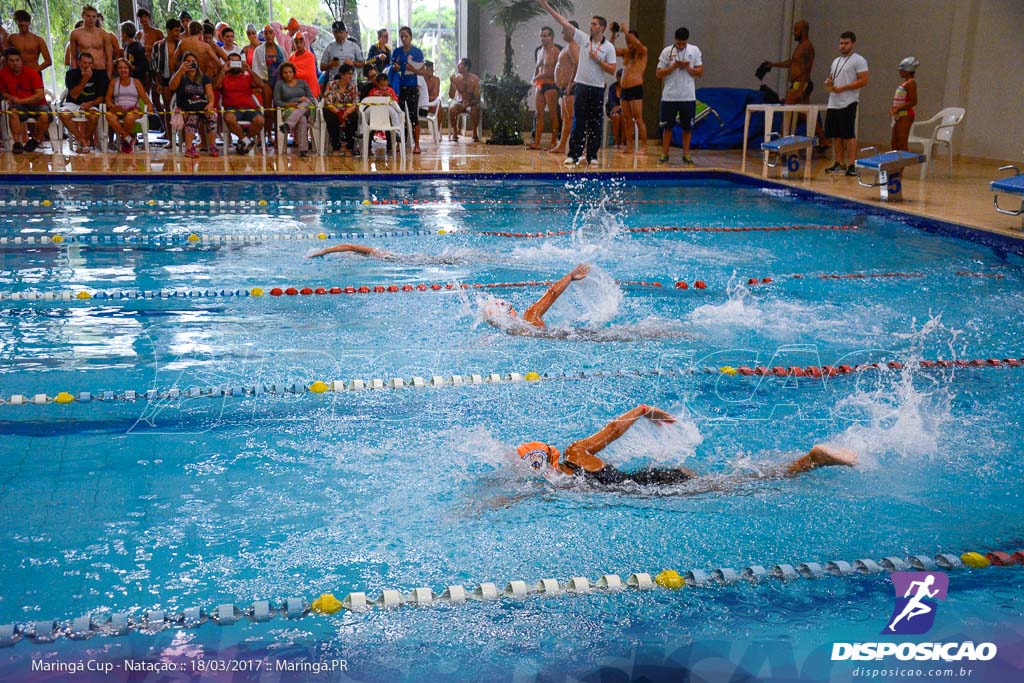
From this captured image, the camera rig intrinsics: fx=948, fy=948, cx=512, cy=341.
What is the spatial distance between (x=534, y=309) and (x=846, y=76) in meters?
6.54

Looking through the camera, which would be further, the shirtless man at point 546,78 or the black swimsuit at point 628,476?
the shirtless man at point 546,78

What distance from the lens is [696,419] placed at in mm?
3693

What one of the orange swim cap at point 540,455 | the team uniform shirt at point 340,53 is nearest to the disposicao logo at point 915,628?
the orange swim cap at point 540,455

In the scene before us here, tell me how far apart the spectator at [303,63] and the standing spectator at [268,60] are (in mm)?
183

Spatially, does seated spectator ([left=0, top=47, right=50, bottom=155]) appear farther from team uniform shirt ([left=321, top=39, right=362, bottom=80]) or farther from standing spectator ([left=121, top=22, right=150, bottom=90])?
team uniform shirt ([left=321, top=39, right=362, bottom=80])

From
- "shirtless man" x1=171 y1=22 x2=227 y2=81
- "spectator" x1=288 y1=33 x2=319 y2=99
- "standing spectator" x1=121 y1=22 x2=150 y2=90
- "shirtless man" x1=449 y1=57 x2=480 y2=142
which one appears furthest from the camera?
"shirtless man" x1=449 y1=57 x2=480 y2=142

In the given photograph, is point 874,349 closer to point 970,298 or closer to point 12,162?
point 970,298

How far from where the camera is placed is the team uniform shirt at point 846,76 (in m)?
9.67

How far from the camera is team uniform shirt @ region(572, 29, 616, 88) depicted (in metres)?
10.2

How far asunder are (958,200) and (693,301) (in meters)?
4.12

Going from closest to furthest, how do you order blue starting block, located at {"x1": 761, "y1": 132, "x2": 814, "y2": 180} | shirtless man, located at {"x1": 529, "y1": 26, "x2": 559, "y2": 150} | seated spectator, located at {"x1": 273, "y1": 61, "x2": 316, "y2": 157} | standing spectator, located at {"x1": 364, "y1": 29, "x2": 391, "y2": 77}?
1. blue starting block, located at {"x1": 761, "y1": 132, "x2": 814, "y2": 180}
2. seated spectator, located at {"x1": 273, "y1": 61, "x2": 316, "y2": 157}
3. standing spectator, located at {"x1": 364, "y1": 29, "x2": 391, "y2": 77}
4. shirtless man, located at {"x1": 529, "y1": 26, "x2": 559, "y2": 150}

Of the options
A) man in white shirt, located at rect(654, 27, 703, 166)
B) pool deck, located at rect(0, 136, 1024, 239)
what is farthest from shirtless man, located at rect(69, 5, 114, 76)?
man in white shirt, located at rect(654, 27, 703, 166)

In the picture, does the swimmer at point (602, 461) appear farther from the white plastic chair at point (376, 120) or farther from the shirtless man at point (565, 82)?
the shirtless man at point (565, 82)

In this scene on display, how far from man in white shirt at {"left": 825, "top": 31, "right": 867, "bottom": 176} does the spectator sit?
591 centimetres
